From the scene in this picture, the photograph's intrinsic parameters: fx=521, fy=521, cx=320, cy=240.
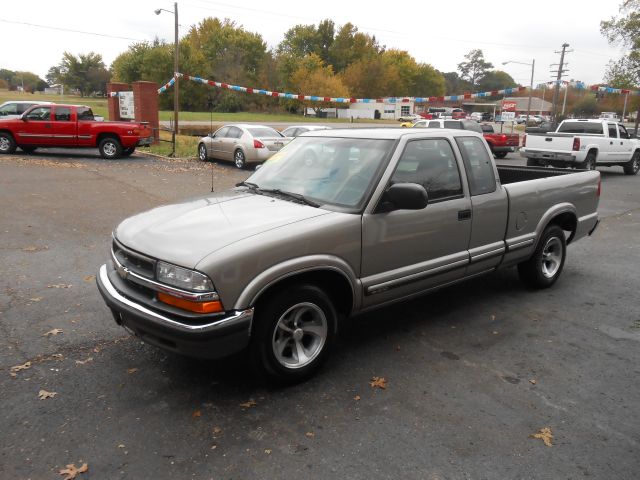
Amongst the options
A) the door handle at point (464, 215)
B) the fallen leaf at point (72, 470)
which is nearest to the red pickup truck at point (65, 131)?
the door handle at point (464, 215)

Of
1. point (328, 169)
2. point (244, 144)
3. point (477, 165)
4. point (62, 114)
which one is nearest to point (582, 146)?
point (244, 144)

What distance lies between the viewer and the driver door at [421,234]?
394 centimetres

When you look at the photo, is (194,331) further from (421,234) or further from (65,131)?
(65,131)

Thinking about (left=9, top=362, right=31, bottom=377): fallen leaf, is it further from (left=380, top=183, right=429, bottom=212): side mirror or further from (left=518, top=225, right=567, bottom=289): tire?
(left=518, top=225, right=567, bottom=289): tire

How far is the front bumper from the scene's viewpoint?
10.3ft

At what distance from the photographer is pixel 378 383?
3.77 meters

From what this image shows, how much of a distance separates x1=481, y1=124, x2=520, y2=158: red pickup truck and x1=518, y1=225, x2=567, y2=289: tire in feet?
55.5

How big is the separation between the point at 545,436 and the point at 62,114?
1782 centimetres

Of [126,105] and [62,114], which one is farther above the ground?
[126,105]

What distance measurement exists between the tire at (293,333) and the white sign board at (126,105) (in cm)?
2042

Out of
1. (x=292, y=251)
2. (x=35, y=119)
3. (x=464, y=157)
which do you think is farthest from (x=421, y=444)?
(x=35, y=119)

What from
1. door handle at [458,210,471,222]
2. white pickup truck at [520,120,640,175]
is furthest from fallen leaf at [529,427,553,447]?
white pickup truck at [520,120,640,175]

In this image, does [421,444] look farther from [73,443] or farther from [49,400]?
[49,400]

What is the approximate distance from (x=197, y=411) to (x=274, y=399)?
51cm
